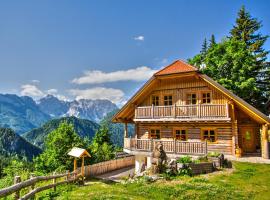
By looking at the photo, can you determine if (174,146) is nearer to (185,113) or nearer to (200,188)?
(185,113)

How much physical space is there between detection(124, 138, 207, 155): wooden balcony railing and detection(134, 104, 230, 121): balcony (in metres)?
2.22

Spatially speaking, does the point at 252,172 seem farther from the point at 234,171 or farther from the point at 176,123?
the point at 176,123

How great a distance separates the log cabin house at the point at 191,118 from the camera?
22266mm

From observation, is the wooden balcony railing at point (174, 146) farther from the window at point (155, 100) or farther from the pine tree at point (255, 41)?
the pine tree at point (255, 41)

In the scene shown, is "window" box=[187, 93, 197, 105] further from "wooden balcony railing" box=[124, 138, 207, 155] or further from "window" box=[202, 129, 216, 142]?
"wooden balcony railing" box=[124, 138, 207, 155]

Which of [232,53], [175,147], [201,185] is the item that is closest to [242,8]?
[232,53]

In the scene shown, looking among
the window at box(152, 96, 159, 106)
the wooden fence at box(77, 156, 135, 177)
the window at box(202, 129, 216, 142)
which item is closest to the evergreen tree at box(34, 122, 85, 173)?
the wooden fence at box(77, 156, 135, 177)

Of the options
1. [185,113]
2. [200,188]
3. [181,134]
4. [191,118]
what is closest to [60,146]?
[181,134]

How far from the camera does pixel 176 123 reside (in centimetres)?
2584

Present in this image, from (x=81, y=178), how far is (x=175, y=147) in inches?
314

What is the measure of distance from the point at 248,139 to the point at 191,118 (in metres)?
6.10

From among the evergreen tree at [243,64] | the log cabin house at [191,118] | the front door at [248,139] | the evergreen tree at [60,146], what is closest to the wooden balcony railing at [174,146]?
the log cabin house at [191,118]

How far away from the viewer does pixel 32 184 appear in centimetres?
1237

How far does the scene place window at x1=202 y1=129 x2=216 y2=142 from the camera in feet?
79.0
